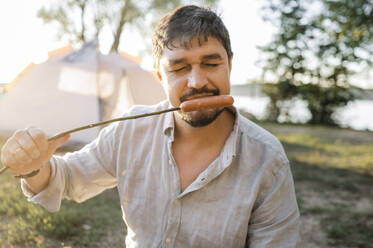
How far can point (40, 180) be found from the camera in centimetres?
163

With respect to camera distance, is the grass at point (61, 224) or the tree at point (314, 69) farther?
the tree at point (314, 69)

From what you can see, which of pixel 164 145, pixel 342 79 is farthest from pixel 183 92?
pixel 342 79

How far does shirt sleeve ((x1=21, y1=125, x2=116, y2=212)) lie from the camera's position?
1.71 m

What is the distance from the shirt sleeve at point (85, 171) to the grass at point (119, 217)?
1085mm

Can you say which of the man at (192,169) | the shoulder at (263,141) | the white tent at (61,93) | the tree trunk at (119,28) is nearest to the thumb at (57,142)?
the man at (192,169)

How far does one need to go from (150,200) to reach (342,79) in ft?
43.2

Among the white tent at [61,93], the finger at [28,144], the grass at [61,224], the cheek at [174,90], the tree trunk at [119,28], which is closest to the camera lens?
the finger at [28,144]

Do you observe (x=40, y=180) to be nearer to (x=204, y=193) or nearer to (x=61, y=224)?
(x=204, y=193)

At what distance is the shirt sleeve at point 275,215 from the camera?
1578mm

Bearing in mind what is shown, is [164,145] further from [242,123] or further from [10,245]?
[10,245]

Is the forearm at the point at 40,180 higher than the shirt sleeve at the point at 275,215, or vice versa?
the forearm at the point at 40,180

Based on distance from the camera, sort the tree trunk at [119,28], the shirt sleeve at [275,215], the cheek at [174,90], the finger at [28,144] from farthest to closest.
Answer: the tree trunk at [119,28] → the cheek at [174,90] → the shirt sleeve at [275,215] → the finger at [28,144]

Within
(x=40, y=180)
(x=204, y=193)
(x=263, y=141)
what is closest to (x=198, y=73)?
(x=263, y=141)

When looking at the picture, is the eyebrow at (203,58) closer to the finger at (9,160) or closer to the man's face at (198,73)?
the man's face at (198,73)
